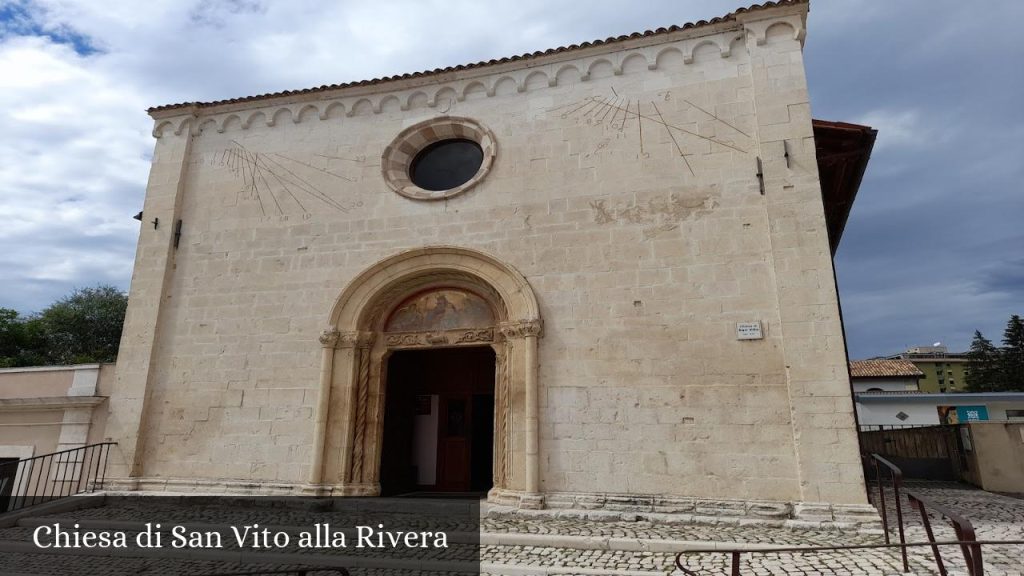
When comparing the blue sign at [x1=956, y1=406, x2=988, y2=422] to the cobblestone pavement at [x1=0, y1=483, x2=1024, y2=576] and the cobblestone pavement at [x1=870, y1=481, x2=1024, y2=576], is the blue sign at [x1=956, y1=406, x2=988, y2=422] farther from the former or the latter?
the cobblestone pavement at [x1=0, y1=483, x2=1024, y2=576]

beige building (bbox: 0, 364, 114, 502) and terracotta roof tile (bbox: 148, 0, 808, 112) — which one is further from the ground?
terracotta roof tile (bbox: 148, 0, 808, 112)

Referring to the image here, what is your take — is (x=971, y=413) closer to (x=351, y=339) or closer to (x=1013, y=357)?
(x=351, y=339)

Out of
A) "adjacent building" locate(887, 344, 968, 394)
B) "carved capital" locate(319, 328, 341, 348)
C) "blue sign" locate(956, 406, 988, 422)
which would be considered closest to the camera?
"carved capital" locate(319, 328, 341, 348)

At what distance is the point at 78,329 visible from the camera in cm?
2505

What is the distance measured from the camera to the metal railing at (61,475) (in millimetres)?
8641

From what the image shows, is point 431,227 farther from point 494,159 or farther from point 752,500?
point 752,500

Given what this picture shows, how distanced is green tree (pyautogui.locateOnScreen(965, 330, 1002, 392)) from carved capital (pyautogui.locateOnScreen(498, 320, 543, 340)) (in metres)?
46.1

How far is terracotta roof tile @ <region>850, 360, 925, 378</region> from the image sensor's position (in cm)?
3062

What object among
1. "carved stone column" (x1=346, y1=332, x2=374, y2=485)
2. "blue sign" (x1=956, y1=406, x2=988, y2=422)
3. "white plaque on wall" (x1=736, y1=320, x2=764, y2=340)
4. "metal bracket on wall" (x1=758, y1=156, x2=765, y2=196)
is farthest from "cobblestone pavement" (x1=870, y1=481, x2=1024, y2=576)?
"blue sign" (x1=956, y1=406, x2=988, y2=422)

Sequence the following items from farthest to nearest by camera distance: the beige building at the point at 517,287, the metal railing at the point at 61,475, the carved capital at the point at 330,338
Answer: the metal railing at the point at 61,475, the carved capital at the point at 330,338, the beige building at the point at 517,287

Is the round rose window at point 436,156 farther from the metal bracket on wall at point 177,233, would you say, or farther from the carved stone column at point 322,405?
the metal bracket on wall at point 177,233

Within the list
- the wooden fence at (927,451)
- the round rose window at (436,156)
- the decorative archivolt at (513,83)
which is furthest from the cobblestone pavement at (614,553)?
the decorative archivolt at (513,83)

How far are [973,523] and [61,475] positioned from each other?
12614 mm

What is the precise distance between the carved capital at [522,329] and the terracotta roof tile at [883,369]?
29263 mm
